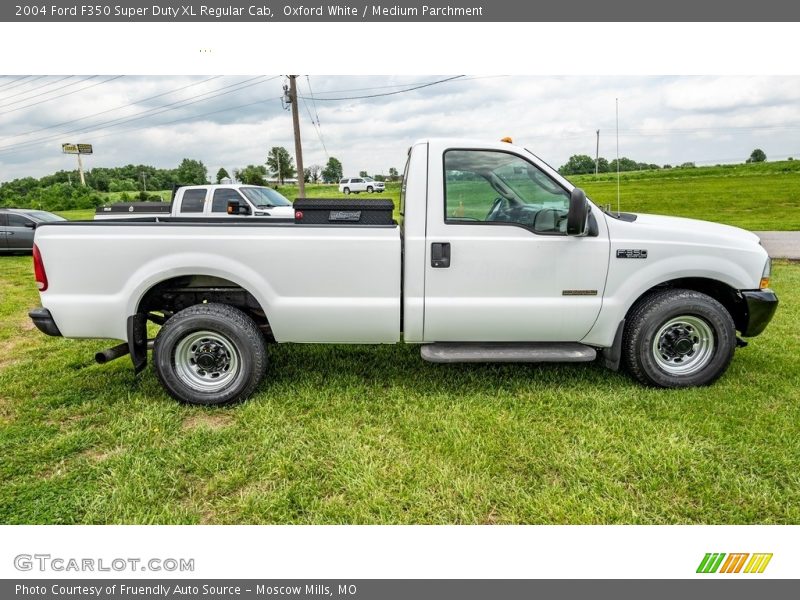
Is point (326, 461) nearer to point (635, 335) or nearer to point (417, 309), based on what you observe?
point (417, 309)

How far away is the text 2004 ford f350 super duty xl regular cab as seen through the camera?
374cm

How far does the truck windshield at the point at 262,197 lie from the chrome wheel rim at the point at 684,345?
11.0 m

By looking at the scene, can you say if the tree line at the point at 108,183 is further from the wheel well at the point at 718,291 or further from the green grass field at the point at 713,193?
the wheel well at the point at 718,291

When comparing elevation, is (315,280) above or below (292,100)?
below

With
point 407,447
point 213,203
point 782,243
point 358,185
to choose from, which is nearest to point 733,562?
point 407,447

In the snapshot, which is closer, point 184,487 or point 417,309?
point 184,487

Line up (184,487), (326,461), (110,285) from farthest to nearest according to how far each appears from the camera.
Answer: (110,285) < (326,461) < (184,487)

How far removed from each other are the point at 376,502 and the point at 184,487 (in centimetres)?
119

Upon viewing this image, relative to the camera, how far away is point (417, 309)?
3.87 meters

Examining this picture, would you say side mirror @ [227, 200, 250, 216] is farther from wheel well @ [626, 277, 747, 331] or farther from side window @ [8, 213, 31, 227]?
wheel well @ [626, 277, 747, 331]

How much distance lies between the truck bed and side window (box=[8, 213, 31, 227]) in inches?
498

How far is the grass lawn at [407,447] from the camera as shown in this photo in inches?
108

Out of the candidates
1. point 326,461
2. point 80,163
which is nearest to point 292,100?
point 326,461

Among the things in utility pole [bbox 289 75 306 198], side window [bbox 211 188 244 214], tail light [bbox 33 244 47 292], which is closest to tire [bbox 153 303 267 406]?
tail light [bbox 33 244 47 292]
